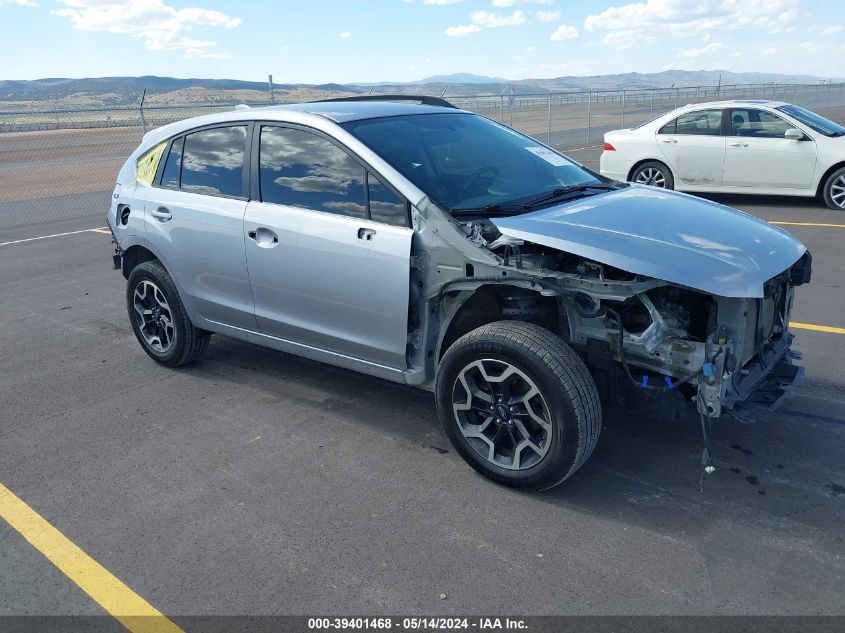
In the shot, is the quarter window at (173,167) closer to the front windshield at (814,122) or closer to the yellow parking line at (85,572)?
the yellow parking line at (85,572)

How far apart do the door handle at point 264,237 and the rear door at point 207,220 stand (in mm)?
121

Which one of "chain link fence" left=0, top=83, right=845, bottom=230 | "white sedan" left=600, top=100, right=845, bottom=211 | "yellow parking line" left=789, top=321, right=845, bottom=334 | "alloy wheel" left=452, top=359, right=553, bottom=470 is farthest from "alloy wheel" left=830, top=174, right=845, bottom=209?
"chain link fence" left=0, top=83, right=845, bottom=230

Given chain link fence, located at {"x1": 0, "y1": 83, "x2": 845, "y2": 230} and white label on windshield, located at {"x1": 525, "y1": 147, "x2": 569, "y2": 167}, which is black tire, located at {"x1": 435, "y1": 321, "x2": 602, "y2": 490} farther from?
chain link fence, located at {"x1": 0, "y1": 83, "x2": 845, "y2": 230}

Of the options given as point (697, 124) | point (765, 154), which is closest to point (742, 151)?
point (765, 154)

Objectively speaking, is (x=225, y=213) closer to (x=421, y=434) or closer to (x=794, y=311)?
(x=421, y=434)

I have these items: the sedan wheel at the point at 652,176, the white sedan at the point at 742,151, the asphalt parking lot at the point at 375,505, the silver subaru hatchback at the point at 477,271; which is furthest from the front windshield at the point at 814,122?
the silver subaru hatchback at the point at 477,271

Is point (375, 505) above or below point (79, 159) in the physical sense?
below

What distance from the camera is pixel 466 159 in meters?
4.41

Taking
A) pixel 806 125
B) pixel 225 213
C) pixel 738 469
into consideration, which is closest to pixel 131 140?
pixel 806 125

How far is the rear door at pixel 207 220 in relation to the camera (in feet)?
15.2

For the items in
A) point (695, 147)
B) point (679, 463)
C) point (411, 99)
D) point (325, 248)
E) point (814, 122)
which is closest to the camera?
point (679, 463)

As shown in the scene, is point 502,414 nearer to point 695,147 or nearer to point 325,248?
point 325,248

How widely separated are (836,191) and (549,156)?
296 inches

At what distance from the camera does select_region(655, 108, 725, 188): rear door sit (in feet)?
36.0
